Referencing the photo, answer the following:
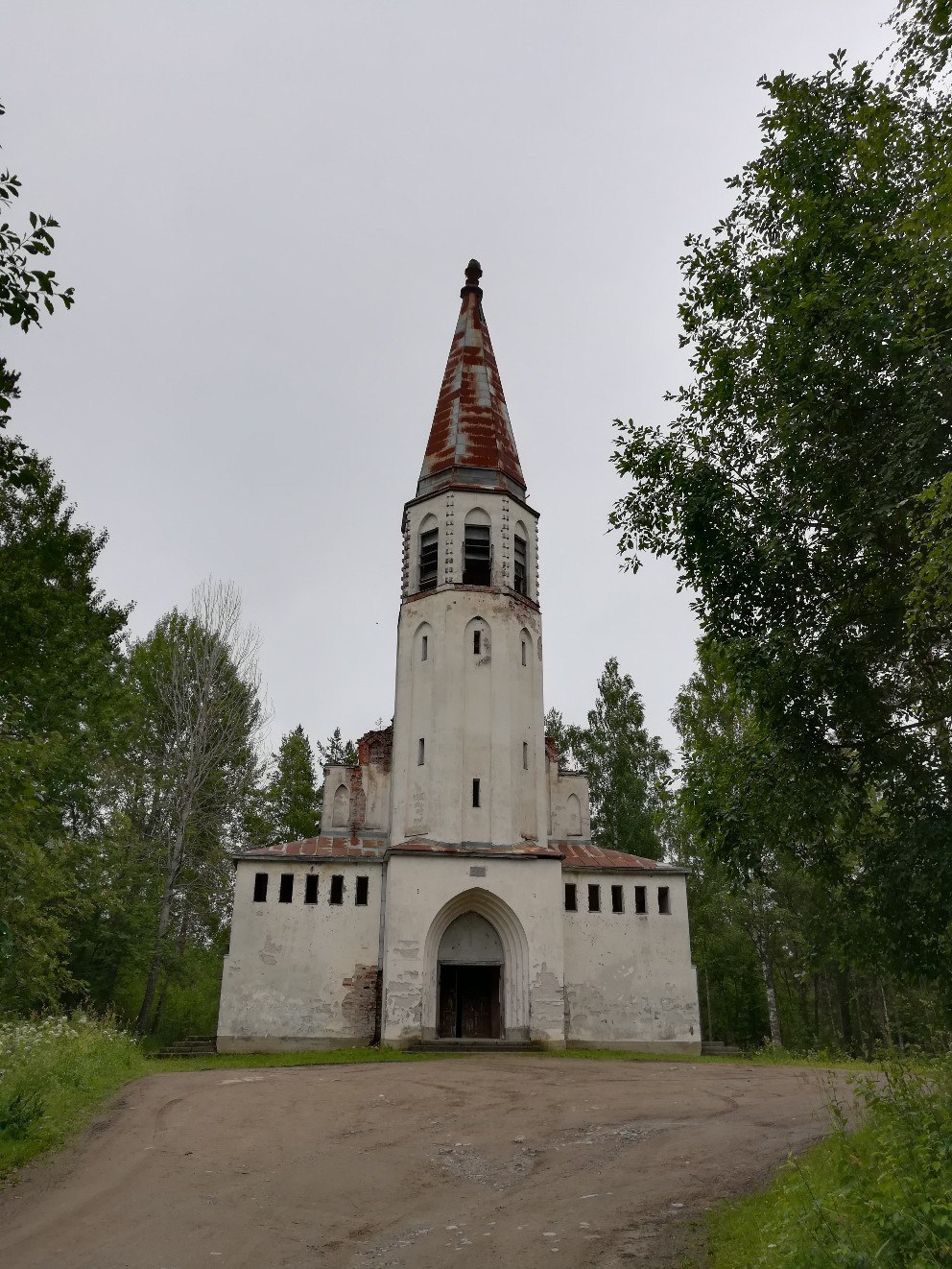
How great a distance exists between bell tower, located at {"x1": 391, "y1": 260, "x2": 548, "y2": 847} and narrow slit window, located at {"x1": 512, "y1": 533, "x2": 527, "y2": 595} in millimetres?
36

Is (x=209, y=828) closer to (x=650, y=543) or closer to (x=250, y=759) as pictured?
(x=250, y=759)

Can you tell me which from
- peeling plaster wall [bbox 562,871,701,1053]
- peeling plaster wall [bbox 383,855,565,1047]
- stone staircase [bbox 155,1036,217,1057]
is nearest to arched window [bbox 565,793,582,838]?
peeling plaster wall [bbox 562,871,701,1053]

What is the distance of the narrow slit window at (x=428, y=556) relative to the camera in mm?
29844

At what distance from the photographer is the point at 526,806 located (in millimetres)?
27188

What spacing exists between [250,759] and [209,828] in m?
2.96

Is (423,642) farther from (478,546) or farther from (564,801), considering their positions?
(564,801)

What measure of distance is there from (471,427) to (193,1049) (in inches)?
807

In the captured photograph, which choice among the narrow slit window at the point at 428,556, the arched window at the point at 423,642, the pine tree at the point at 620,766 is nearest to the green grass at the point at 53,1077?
the arched window at the point at 423,642

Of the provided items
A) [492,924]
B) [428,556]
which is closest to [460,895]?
[492,924]

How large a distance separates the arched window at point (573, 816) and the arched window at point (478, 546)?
7.59 m

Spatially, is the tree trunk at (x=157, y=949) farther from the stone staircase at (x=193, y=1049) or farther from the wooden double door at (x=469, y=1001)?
the wooden double door at (x=469, y=1001)

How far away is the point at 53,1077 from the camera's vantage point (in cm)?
1254

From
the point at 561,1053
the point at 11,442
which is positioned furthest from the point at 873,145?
the point at 561,1053

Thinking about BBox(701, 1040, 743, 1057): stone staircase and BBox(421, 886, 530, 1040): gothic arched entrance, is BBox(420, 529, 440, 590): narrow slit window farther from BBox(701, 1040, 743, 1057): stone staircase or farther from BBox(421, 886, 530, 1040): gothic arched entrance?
BBox(701, 1040, 743, 1057): stone staircase
